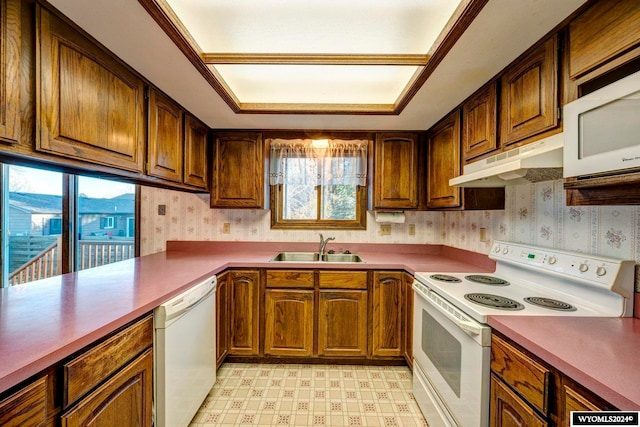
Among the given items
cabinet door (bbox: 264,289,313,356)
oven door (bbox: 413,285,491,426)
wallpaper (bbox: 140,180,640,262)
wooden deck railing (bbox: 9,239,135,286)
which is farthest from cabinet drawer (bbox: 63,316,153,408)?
wooden deck railing (bbox: 9,239,135,286)

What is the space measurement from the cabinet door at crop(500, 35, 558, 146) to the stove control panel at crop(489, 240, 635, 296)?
2.03 ft

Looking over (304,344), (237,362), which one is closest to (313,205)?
(304,344)

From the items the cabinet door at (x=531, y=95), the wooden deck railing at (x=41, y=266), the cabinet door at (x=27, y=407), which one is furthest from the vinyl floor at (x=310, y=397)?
the wooden deck railing at (x=41, y=266)

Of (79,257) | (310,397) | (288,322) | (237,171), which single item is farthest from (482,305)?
(79,257)

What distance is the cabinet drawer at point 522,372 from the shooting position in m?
0.85

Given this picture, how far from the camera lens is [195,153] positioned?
7.47 feet

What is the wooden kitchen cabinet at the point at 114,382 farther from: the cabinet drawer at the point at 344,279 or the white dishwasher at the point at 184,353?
the cabinet drawer at the point at 344,279

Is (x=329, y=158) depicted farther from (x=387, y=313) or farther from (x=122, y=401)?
(x=122, y=401)

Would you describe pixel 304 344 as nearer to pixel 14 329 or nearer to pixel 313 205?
pixel 313 205

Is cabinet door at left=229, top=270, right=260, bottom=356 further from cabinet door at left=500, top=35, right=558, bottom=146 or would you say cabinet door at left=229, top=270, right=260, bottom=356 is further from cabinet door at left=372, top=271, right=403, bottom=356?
cabinet door at left=500, top=35, right=558, bottom=146

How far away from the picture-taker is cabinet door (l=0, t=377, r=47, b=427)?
66 cm

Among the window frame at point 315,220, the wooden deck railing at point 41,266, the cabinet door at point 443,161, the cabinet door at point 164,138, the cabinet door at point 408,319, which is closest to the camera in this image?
the cabinet door at point 164,138

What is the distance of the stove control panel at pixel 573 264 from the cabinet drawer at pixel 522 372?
520 millimetres

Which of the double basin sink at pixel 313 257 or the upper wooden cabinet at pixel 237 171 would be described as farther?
the double basin sink at pixel 313 257
